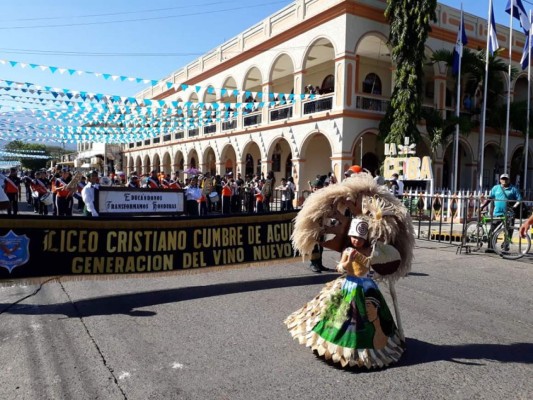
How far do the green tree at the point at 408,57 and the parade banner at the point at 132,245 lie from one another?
13.3 m

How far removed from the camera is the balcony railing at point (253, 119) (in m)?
25.2

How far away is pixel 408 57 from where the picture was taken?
60.6ft

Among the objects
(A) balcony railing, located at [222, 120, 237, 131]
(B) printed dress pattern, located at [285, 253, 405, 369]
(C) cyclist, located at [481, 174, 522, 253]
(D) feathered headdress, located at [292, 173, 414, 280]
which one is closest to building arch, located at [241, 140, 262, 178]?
(A) balcony railing, located at [222, 120, 237, 131]

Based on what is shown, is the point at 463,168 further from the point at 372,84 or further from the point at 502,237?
the point at 502,237

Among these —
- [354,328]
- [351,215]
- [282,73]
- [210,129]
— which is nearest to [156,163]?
[210,129]

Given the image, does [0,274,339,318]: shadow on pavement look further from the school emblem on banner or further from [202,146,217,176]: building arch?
[202,146,217,176]: building arch

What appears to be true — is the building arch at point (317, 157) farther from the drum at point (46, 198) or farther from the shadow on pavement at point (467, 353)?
the shadow on pavement at point (467, 353)

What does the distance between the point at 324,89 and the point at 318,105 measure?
11.0 ft

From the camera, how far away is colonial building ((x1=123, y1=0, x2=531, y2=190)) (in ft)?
62.6

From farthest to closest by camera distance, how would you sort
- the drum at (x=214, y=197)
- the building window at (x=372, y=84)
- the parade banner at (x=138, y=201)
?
the building window at (x=372, y=84) → the drum at (x=214, y=197) → the parade banner at (x=138, y=201)

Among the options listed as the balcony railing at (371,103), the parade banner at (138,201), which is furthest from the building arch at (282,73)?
the parade banner at (138,201)

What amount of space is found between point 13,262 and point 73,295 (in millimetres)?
982

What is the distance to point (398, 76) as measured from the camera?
18656 millimetres

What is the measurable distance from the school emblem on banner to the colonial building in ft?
32.6
